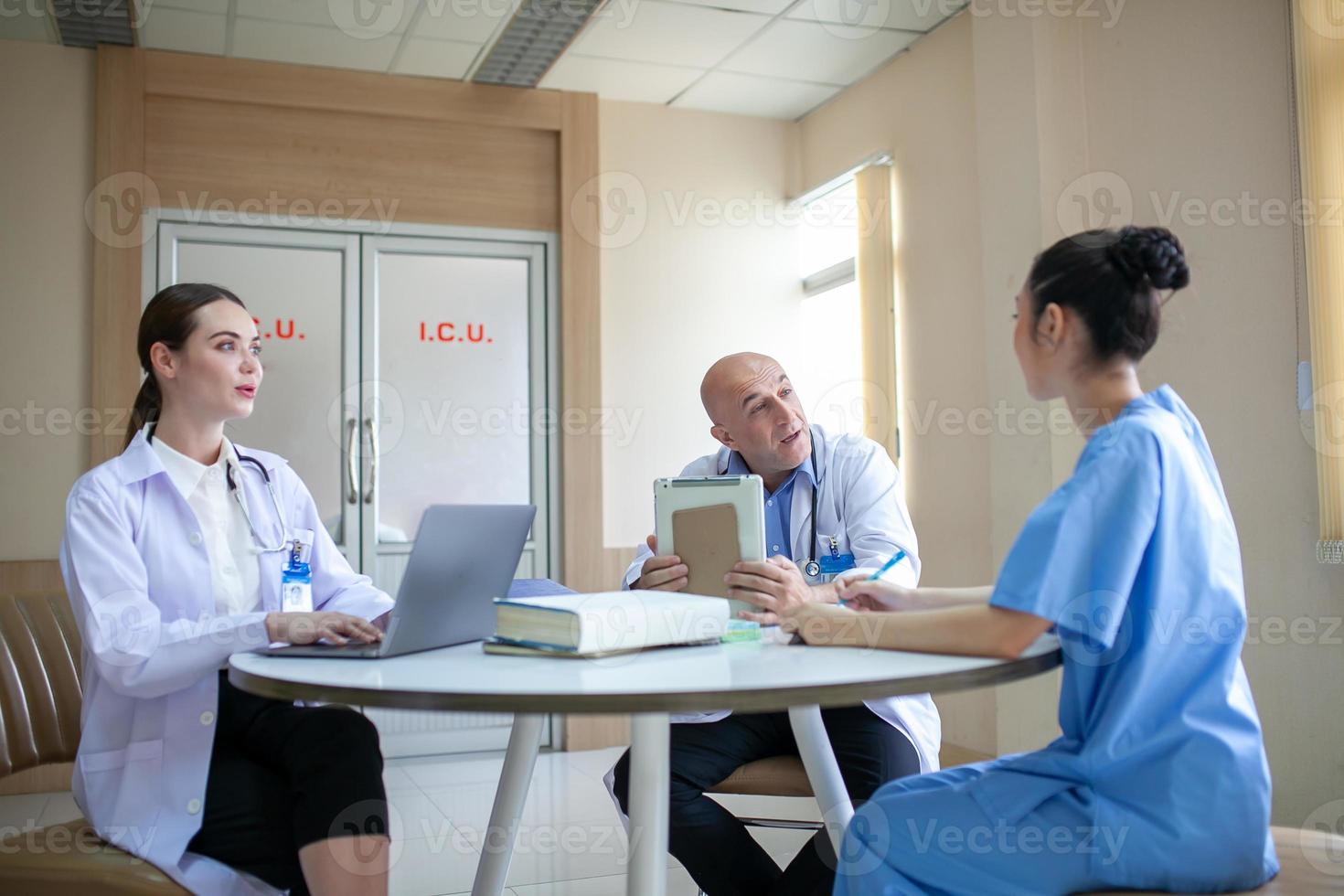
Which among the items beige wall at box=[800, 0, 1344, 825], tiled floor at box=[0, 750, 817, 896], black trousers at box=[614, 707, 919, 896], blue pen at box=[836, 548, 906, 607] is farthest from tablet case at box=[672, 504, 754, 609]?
beige wall at box=[800, 0, 1344, 825]

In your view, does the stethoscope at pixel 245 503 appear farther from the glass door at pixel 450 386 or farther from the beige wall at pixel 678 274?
the beige wall at pixel 678 274

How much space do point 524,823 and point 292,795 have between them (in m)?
2.30

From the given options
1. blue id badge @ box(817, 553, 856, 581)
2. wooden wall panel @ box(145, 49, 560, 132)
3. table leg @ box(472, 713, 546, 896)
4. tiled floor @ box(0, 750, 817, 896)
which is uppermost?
wooden wall panel @ box(145, 49, 560, 132)

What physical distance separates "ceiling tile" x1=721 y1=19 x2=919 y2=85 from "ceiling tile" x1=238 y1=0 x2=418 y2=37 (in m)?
1.54

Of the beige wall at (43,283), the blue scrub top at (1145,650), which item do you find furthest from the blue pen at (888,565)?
the beige wall at (43,283)

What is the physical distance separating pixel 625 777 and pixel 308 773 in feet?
2.31

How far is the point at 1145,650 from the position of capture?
57.6 inches

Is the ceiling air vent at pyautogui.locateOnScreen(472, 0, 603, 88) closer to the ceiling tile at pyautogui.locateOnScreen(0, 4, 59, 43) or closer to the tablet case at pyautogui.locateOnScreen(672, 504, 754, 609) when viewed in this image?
the ceiling tile at pyautogui.locateOnScreen(0, 4, 59, 43)

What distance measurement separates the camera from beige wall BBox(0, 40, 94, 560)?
4.80 meters

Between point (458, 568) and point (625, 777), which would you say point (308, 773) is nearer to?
point (458, 568)

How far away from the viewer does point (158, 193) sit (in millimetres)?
5062

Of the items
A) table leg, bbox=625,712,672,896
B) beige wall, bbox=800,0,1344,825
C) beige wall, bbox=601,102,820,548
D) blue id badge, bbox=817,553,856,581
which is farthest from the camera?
beige wall, bbox=601,102,820,548

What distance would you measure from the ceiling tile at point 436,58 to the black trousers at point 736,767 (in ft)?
12.0

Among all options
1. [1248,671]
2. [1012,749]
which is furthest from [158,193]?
[1248,671]
